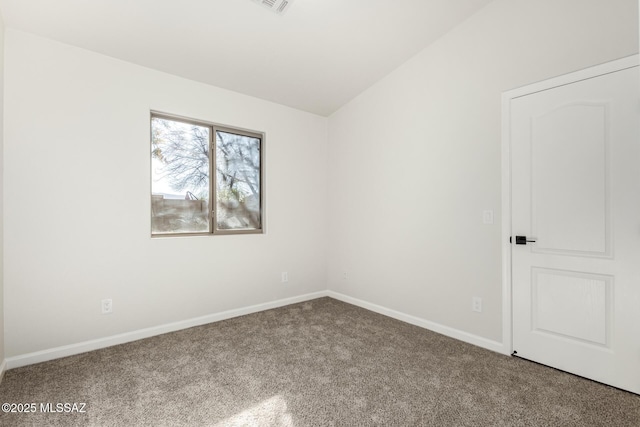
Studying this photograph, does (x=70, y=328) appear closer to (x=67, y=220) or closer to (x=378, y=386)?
(x=67, y=220)

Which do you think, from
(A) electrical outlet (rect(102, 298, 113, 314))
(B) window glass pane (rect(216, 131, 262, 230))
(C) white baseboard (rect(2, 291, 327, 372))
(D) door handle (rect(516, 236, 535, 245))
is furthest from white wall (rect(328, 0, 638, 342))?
(A) electrical outlet (rect(102, 298, 113, 314))

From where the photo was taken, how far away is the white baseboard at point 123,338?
7.61 feet

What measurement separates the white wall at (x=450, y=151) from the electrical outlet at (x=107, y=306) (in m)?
2.60

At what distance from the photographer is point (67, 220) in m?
2.48

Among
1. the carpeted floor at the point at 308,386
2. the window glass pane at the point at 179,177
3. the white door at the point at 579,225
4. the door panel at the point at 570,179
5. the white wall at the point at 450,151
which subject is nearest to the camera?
the carpeted floor at the point at 308,386

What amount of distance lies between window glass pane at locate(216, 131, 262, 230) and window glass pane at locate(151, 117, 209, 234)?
17cm

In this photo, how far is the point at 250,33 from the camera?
267cm

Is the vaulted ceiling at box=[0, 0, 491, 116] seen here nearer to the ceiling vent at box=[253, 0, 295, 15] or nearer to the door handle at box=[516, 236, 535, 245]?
the ceiling vent at box=[253, 0, 295, 15]

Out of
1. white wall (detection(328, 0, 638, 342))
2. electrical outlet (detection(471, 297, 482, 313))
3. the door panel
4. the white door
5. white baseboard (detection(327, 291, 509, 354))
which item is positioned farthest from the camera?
electrical outlet (detection(471, 297, 482, 313))

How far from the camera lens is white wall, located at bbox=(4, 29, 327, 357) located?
2314 millimetres

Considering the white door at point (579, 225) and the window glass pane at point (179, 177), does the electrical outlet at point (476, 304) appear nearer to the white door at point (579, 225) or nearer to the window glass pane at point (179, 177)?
the white door at point (579, 225)

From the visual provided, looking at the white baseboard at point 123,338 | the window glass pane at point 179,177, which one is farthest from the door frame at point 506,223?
the window glass pane at point 179,177

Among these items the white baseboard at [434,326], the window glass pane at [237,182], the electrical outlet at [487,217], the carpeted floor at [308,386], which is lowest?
the carpeted floor at [308,386]

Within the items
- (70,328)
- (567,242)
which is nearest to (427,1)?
(567,242)
